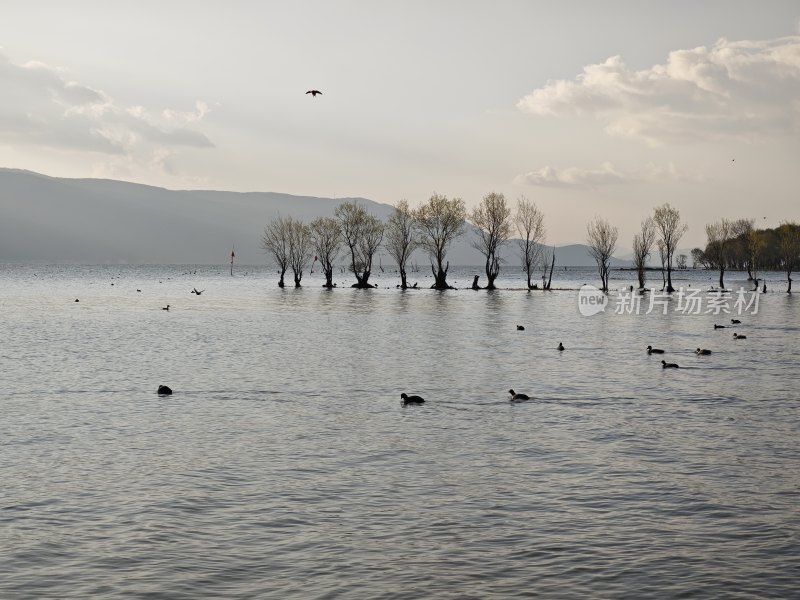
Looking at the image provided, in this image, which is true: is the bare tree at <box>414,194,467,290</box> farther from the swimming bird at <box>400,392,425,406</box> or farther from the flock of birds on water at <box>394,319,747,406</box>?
the swimming bird at <box>400,392,425,406</box>

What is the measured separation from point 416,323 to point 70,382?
3757 cm

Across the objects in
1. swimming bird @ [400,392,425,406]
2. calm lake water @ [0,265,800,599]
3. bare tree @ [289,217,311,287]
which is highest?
bare tree @ [289,217,311,287]

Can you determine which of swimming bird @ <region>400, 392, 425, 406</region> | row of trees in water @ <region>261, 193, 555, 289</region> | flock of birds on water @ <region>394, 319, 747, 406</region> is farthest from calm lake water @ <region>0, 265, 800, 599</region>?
row of trees in water @ <region>261, 193, 555, 289</region>

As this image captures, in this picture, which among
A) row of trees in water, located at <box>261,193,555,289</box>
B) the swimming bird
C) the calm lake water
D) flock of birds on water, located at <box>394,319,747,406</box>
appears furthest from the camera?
row of trees in water, located at <box>261,193,555,289</box>

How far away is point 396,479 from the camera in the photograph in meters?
18.1

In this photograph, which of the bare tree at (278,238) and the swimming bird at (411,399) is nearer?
the swimming bird at (411,399)

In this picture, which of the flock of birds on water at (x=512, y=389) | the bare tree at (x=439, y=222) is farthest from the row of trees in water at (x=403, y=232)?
the flock of birds on water at (x=512, y=389)

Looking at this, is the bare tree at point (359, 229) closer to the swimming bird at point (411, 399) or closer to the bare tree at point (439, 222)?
the bare tree at point (439, 222)

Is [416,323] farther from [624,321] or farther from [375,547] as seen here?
[375,547]

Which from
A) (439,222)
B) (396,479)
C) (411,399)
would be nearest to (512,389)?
(411,399)

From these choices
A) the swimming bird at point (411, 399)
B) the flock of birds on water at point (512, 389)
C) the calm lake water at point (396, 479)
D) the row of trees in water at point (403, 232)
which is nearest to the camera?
the calm lake water at point (396, 479)

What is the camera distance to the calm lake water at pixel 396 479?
1261cm

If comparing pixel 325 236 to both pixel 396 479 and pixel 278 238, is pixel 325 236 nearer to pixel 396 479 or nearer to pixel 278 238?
pixel 278 238

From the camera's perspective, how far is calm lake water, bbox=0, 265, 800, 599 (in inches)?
496
